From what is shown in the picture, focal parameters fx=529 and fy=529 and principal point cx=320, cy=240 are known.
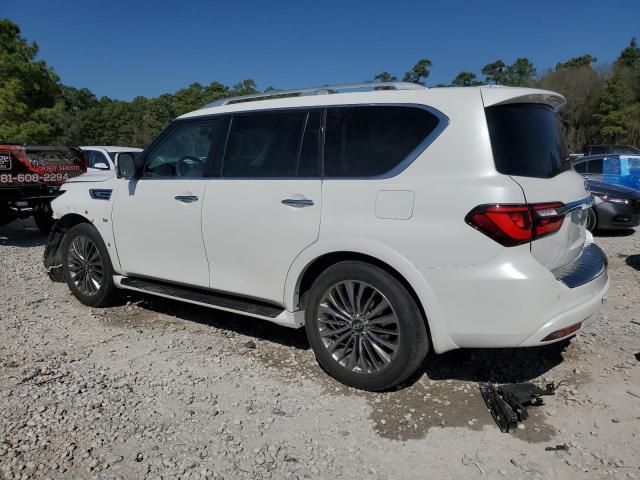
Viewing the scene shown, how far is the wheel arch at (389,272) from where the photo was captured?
10.3ft

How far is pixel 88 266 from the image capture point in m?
5.27

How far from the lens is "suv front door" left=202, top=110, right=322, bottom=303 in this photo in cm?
366

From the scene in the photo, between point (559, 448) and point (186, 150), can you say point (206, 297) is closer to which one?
point (186, 150)

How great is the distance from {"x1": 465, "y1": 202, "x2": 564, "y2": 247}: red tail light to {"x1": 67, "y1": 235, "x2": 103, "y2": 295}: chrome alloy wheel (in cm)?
370

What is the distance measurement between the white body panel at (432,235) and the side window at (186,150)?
1.08 ft

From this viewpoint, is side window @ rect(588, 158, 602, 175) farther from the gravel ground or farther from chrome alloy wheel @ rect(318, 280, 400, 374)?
chrome alloy wheel @ rect(318, 280, 400, 374)

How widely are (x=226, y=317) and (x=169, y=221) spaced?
1184mm

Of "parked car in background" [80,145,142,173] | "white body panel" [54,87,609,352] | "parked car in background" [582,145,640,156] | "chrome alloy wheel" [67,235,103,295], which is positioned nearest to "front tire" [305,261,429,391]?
"white body panel" [54,87,609,352]

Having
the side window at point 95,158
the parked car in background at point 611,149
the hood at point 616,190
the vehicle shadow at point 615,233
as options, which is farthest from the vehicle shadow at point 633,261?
the parked car in background at point 611,149

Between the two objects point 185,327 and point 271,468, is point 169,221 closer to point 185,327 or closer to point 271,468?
point 185,327

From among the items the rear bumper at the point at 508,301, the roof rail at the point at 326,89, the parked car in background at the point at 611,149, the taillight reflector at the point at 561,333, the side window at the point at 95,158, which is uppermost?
the roof rail at the point at 326,89

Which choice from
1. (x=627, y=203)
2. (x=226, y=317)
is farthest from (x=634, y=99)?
(x=226, y=317)

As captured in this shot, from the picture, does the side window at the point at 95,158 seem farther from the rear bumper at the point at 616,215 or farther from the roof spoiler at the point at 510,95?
the roof spoiler at the point at 510,95

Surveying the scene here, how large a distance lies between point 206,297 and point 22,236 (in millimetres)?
7567
